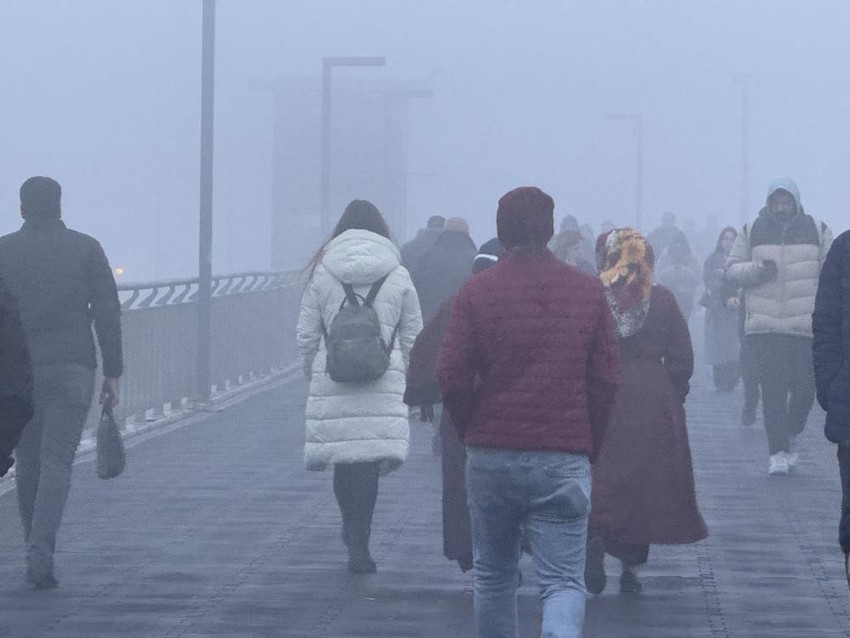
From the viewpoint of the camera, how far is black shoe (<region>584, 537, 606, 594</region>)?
826 cm

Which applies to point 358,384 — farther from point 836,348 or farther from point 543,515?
point 836,348

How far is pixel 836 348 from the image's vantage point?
546 cm

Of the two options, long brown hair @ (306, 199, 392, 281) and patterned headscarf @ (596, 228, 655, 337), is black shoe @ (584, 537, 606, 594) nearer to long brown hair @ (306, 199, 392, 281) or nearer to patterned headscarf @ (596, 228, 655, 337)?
patterned headscarf @ (596, 228, 655, 337)

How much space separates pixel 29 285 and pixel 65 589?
4.08 ft

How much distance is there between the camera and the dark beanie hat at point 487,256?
8.55 metres

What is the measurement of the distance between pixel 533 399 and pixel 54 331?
311 cm

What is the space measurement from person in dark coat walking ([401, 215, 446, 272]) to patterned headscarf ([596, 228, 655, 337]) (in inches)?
332

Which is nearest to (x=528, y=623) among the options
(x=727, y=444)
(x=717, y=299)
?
(x=727, y=444)

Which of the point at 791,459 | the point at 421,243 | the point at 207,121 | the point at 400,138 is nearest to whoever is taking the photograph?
the point at 791,459

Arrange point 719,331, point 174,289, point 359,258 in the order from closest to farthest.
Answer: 1. point 359,258
2. point 174,289
3. point 719,331


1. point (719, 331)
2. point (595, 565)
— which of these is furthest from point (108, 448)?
point (719, 331)

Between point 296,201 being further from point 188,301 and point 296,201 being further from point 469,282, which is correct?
point 469,282

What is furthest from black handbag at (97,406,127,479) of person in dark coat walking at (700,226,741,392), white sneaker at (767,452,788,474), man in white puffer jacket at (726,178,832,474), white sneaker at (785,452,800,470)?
person in dark coat walking at (700,226,741,392)

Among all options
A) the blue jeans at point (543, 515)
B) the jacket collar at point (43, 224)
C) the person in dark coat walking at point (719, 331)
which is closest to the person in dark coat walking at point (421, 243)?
the person in dark coat walking at point (719, 331)
